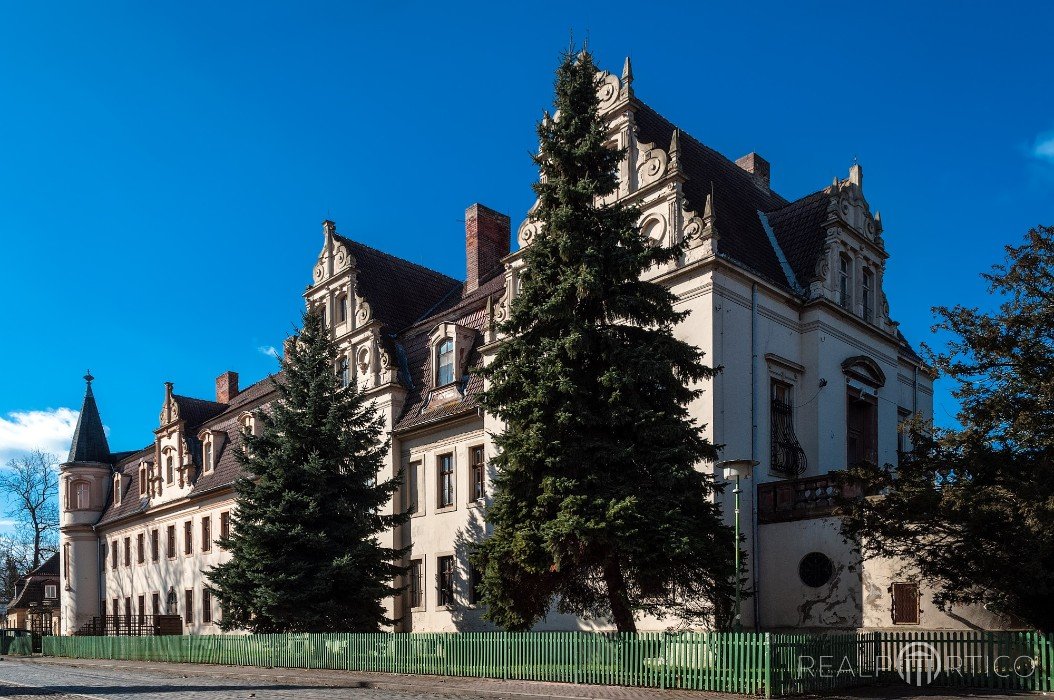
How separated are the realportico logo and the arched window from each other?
57.0 feet

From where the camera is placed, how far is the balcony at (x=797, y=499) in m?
24.2

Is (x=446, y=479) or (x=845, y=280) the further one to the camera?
(x=446, y=479)

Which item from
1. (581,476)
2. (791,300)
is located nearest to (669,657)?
(581,476)

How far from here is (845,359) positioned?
96.0 feet

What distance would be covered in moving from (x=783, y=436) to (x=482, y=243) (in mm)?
15814

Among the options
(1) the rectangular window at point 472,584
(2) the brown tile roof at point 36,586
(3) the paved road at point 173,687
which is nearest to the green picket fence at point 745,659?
→ (3) the paved road at point 173,687

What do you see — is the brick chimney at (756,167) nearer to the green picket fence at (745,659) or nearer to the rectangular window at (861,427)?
the rectangular window at (861,427)

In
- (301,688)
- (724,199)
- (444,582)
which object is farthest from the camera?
(444,582)

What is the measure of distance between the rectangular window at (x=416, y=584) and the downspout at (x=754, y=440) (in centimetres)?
1211

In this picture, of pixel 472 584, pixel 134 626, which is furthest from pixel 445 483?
pixel 134 626

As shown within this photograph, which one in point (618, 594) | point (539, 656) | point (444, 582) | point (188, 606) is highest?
point (618, 594)

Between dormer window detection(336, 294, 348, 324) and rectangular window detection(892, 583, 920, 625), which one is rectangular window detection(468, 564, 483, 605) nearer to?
dormer window detection(336, 294, 348, 324)

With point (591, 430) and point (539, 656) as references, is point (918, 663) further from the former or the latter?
point (591, 430)

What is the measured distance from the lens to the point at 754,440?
85.8 feet
